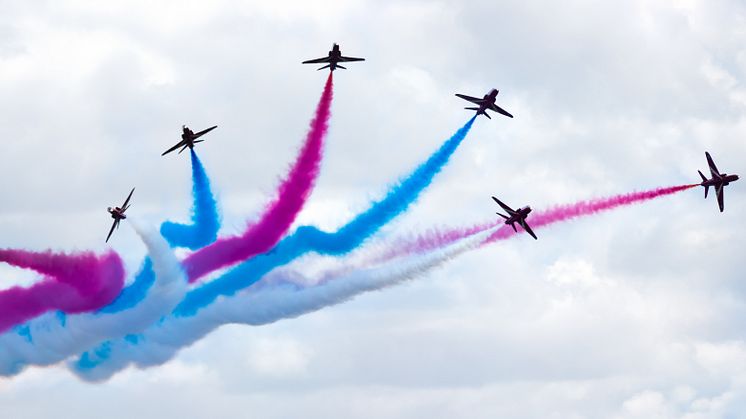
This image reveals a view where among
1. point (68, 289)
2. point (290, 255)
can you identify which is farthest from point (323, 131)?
point (68, 289)

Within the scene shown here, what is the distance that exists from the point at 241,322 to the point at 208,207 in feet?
22.5

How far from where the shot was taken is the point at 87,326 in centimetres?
15788

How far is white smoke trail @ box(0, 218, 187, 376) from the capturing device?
506ft

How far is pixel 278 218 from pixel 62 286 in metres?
14.2

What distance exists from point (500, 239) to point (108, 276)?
75.0ft

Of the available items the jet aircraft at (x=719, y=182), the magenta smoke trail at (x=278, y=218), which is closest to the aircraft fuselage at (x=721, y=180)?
the jet aircraft at (x=719, y=182)

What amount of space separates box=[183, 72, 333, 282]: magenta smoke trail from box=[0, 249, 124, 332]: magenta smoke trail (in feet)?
17.0

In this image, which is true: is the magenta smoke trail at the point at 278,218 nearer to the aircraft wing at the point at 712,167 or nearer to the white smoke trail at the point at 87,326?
the white smoke trail at the point at 87,326

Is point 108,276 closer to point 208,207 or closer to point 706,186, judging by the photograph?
point 208,207

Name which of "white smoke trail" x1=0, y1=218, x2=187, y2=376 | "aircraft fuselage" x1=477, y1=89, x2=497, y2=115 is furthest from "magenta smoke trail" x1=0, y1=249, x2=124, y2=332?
"aircraft fuselage" x1=477, y1=89, x2=497, y2=115

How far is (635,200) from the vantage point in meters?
156

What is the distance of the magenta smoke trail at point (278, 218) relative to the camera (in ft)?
503

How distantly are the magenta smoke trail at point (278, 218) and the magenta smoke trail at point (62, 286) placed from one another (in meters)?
5.17

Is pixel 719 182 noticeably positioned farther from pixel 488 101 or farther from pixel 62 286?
pixel 62 286
